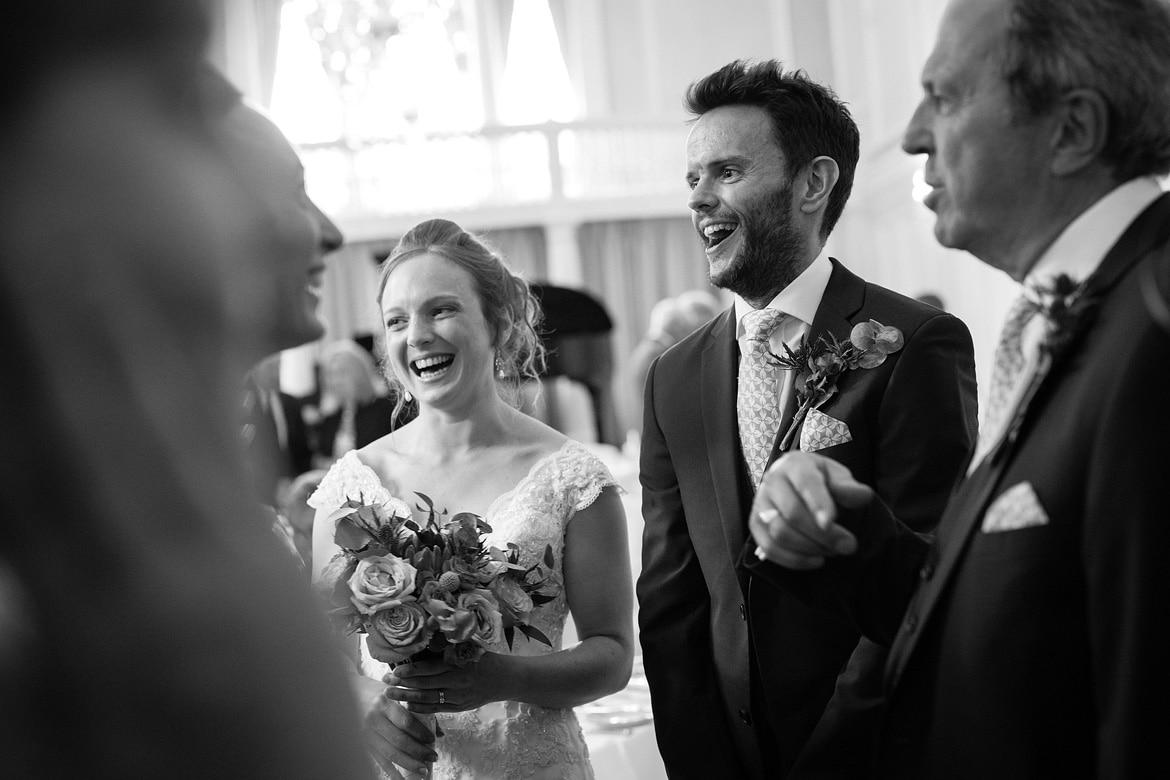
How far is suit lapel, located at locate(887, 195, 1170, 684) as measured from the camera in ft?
4.73

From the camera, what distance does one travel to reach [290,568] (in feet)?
2.49

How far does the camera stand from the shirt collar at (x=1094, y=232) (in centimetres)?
150

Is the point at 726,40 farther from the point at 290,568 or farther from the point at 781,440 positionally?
the point at 290,568

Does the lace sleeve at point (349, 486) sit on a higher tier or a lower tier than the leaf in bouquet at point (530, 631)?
higher

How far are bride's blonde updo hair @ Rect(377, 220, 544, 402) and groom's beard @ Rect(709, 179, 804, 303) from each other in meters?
0.70

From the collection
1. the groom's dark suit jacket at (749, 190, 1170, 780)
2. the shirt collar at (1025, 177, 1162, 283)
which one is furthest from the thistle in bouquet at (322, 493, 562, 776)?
the shirt collar at (1025, 177, 1162, 283)

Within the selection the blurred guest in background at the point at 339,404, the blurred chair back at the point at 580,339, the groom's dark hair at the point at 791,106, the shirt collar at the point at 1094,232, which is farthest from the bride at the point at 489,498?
the blurred chair back at the point at 580,339

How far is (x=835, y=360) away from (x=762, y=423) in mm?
249

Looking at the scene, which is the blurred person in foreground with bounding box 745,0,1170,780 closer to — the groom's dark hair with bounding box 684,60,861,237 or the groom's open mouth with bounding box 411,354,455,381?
the groom's dark hair with bounding box 684,60,861,237

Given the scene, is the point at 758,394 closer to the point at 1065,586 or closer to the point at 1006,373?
the point at 1006,373

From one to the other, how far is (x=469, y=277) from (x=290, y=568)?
7.72ft

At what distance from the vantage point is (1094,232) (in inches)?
59.8

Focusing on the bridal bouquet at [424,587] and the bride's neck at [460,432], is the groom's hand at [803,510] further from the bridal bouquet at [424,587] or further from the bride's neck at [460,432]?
the bride's neck at [460,432]

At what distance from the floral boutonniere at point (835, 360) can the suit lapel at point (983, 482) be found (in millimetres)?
793
